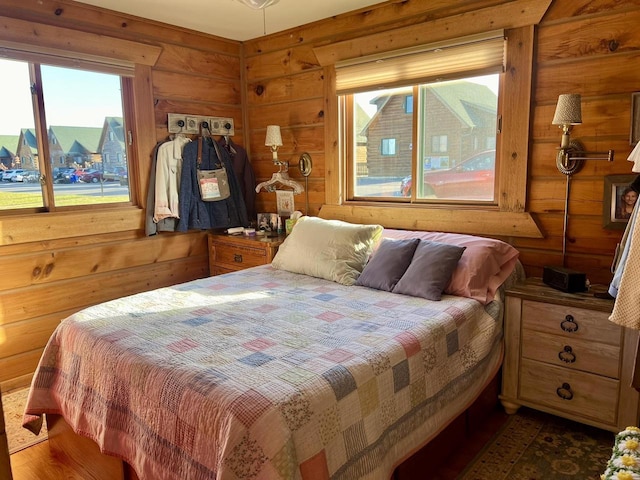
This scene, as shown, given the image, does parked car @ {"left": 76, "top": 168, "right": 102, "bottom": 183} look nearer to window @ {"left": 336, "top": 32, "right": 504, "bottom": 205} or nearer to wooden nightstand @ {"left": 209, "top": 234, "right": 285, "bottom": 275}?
wooden nightstand @ {"left": 209, "top": 234, "right": 285, "bottom": 275}

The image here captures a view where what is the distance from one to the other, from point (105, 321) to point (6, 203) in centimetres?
140

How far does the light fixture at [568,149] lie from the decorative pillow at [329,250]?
110cm

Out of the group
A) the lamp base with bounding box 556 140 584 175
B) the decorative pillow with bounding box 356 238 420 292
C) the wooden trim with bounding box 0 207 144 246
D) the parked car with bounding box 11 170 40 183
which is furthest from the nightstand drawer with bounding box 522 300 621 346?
the parked car with bounding box 11 170 40 183

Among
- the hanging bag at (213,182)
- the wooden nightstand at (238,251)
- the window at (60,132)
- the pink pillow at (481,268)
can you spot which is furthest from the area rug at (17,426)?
the pink pillow at (481,268)

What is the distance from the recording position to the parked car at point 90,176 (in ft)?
10.4

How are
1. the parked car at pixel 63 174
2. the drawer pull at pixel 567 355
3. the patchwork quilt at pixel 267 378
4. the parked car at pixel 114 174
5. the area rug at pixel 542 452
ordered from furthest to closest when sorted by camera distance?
the parked car at pixel 114 174 < the parked car at pixel 63 174 < the drawer pull at pixel 567 355 < the area rug at pixel 542 452 < the patchwork quilt at pixel 267 378

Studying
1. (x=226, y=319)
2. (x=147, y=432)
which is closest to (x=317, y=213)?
(x=226, y=319)

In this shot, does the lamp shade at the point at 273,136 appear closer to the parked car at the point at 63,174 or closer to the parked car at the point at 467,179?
the parked car at the point at 467,179

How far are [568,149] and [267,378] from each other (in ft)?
6.54

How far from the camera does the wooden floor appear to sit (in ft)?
6.61

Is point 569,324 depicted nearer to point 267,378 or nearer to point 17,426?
point 267,378

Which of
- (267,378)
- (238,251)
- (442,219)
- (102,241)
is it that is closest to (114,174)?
(102,241)

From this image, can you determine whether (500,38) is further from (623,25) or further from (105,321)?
(105,321)

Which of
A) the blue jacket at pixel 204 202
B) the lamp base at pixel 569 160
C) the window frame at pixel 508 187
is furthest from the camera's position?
the blue jacket at pixel 204 202
